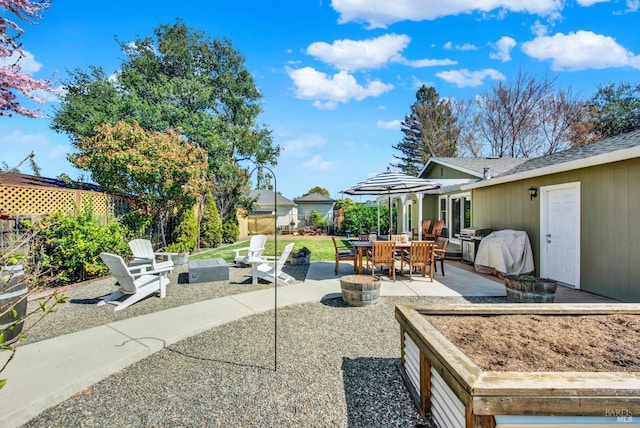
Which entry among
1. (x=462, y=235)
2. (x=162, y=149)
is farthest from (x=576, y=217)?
(x=162, y=149)

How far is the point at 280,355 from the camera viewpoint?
3.70 metres

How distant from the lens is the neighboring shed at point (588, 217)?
554cm

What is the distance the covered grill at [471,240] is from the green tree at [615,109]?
1880cm

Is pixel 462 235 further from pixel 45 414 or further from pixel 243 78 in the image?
pixel 243 78

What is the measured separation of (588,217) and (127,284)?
8.62m

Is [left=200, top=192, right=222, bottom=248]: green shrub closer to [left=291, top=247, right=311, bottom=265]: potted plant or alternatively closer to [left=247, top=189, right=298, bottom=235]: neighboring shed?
[left=291, top=247, right=311, bottom=265]: potted plant

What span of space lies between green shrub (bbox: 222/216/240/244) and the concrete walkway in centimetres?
1230

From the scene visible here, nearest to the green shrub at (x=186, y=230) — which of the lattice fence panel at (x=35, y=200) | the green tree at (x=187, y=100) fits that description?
the green tree at (x=187, y=100)

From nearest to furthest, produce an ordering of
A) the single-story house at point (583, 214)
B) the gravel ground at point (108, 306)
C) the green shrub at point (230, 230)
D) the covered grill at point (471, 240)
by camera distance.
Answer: the gravel ground at point (108, 306)
the single-story house at point (583, 214)
the covered grill at point (471, 240)
the green shrub at point (230, 230)

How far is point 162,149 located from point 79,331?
307 inches

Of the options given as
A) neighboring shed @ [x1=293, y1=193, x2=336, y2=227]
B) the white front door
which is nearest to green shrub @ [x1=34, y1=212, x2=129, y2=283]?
the white front door

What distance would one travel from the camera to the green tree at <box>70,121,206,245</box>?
1020cm

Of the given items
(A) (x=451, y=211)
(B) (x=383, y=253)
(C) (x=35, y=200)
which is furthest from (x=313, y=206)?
(C) (x=35, y=200)

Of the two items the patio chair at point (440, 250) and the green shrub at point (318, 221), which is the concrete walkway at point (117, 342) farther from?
the green shrub at point (318, 221)
